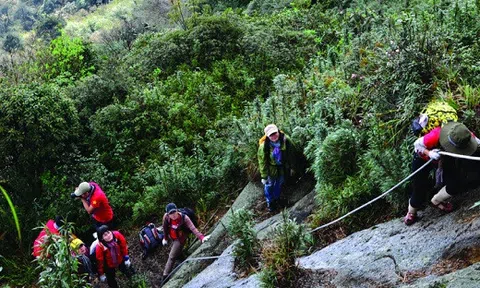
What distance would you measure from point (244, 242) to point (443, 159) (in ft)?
9.28

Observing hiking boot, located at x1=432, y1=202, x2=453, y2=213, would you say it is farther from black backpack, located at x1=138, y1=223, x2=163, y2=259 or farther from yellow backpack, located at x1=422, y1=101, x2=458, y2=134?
black backpack, located at x1=138, y1=223, x2=163, y2=259

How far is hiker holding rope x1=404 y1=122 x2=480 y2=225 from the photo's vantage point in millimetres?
4699

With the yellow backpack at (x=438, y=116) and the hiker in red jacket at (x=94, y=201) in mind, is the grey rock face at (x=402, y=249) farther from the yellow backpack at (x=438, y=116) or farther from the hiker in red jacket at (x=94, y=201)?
the hiker in red jacket at (x=94, y=201)

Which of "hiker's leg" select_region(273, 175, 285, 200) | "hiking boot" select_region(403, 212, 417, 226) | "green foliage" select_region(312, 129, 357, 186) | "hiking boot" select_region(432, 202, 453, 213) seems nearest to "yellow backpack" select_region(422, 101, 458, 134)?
"hiking boot" select_region(432, 202, 453, 213)

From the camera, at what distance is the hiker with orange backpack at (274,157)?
7.62 metres

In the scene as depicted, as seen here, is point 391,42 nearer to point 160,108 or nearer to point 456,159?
point 456,159

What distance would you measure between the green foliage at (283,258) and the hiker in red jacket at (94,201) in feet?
15.5

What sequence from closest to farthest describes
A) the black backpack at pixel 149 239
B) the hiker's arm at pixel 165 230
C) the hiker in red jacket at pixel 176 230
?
the hiker in red jacket at pixel 176 230 → the hiker's arm at pixel 165 230 → the black backpack at pixel 149 239

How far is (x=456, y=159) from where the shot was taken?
4941mm

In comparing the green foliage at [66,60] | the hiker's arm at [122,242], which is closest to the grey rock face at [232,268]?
the hiker's arm at [122,242]

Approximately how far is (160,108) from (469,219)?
9.65m

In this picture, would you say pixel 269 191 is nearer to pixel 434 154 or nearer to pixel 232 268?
pixel 232 268

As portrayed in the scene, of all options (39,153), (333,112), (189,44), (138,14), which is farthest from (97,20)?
(333,112)

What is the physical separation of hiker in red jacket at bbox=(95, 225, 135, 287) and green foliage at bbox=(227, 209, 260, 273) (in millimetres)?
2735
